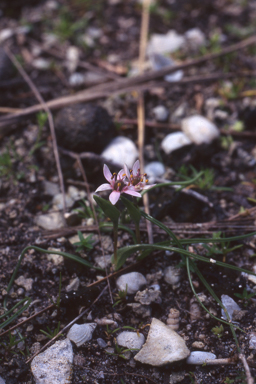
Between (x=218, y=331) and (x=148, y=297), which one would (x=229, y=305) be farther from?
(x=148, y=297)

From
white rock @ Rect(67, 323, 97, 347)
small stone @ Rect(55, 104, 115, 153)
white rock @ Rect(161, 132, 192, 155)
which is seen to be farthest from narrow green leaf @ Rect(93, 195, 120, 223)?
white rock @ Rect(161, 132, 192, 155)

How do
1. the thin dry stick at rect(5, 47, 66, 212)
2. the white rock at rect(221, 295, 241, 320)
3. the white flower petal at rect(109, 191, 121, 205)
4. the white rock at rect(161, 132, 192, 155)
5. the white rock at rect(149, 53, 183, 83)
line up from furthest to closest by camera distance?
the white rock at rect(149, 53, 183, 83) → the white rock at rect(161, 132, 192, 155) → the thin dry stick at rect(5, 47, 66, 212) → the white rock at rect(221, 295, 241, 320) → the white flower petal at rect(109, 191, 121, 205)

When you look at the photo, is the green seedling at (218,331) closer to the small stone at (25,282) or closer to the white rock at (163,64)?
the small stone at (25,282)

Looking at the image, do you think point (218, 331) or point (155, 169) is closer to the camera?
point (218, 331)

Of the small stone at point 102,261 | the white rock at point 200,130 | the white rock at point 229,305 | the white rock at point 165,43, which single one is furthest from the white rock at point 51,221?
the white rock at point 165,43

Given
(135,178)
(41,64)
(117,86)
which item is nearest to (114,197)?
(135,178)

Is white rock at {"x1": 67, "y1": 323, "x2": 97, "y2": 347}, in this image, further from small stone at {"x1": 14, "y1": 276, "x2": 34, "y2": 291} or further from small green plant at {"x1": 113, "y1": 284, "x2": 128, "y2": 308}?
small stone at {"x1": 14, "y1": 276, "x2": 34, "y2": 291}

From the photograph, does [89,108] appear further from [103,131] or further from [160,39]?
[160,39]
